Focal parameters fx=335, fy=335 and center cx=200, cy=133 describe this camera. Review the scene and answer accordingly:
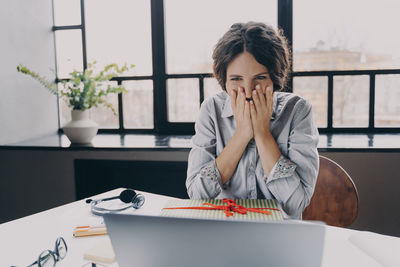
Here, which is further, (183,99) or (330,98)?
(183,99)

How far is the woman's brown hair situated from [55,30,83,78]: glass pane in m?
1.93

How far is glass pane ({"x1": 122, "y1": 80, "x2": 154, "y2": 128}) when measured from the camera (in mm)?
2670

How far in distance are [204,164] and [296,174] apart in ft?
1.07

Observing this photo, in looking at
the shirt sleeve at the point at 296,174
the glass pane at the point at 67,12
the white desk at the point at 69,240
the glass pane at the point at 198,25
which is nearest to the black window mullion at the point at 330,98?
the glass pane at the point at 198,25

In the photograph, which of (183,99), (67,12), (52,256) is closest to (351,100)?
(183,99)

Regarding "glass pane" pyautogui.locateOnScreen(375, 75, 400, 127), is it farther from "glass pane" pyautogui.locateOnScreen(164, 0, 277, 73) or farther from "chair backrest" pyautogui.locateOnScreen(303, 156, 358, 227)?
"chair backrest" pyautogui.locateOnScreen(303, 156, 358, 227)

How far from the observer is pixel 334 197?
1.28 metres

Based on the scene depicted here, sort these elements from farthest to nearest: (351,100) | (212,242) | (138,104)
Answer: (138,104) → (351,100) → (212,242)

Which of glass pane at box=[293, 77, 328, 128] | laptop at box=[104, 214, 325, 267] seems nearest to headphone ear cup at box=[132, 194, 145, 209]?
laptop at box=[104, 214, 325, 267]

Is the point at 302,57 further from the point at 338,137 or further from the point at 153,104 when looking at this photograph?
the point at 153,104

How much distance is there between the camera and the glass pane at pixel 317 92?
7.82 ft

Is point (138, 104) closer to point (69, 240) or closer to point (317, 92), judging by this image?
point (317, 92)

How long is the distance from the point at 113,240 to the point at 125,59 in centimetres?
235

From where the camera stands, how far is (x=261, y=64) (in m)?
1.11
